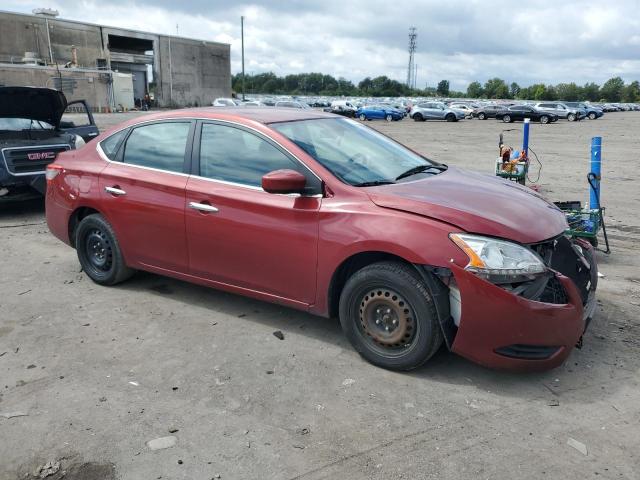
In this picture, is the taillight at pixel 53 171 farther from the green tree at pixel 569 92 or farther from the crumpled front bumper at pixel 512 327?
the green tree at pixel 569 92

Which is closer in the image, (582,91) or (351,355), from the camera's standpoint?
(351,355)

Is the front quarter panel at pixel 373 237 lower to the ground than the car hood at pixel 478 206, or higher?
lower

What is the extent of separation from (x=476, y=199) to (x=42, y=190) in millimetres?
6710

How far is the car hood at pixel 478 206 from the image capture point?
3367 millimetres

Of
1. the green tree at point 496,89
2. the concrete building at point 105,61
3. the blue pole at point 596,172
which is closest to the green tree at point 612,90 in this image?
the green tree at point 496,89

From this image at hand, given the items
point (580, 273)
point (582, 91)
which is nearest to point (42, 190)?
point (580, 273)

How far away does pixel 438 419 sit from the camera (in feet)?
10.3

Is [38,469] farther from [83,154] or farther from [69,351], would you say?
[83,154]

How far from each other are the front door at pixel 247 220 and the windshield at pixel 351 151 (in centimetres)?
20

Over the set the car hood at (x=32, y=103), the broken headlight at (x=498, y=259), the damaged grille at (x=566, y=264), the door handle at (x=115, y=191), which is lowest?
the damaged grille at (x=566, y=264)

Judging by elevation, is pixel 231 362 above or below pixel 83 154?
below

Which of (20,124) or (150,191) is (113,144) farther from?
(20,124)

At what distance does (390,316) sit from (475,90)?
13442 centimetres

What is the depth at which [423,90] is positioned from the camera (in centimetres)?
13838
